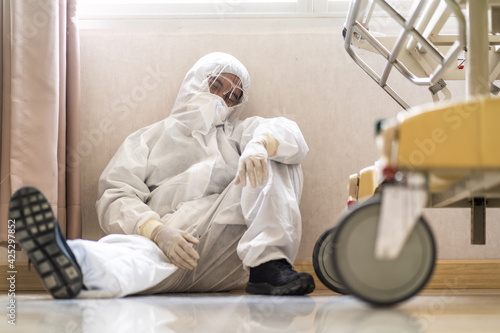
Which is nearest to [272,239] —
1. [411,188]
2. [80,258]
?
[80,258]

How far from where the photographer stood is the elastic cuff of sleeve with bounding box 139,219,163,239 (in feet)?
5.25

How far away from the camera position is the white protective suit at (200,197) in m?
1.49

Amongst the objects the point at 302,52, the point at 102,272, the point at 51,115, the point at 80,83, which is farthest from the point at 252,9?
the point at 102,272

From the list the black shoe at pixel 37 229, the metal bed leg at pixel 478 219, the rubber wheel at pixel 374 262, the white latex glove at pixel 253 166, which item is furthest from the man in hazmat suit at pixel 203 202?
the rubber wheel at pixel 374 262

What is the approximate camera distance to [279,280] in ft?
Answer: 4.90

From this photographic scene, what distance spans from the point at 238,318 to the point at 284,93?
1249 mm

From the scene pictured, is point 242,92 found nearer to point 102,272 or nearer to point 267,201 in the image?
point 267,201

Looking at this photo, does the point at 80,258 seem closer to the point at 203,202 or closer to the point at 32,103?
the point at 203,202

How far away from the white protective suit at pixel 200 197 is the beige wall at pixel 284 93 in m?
0.17

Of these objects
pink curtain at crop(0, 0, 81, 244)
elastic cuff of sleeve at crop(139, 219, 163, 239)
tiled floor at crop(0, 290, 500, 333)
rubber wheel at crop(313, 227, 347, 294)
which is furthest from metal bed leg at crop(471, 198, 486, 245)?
pink curtain at crop(0, 0, 81, 244)

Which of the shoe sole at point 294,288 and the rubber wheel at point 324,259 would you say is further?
the shoe sole at point 294,288

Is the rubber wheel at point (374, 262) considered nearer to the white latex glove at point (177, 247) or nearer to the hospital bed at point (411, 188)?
the hospital bed at point (411, 188)

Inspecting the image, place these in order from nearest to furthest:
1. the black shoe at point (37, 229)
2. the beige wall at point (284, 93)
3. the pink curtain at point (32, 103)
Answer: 1. the black shoe at point (37, 229)
2. the pink curtain at point (32, 103)
3. the beige wall at point (284, 93)

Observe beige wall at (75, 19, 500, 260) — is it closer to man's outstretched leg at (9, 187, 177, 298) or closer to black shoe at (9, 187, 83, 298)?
man's outstretched leg at (9, 187, 177, 298)
